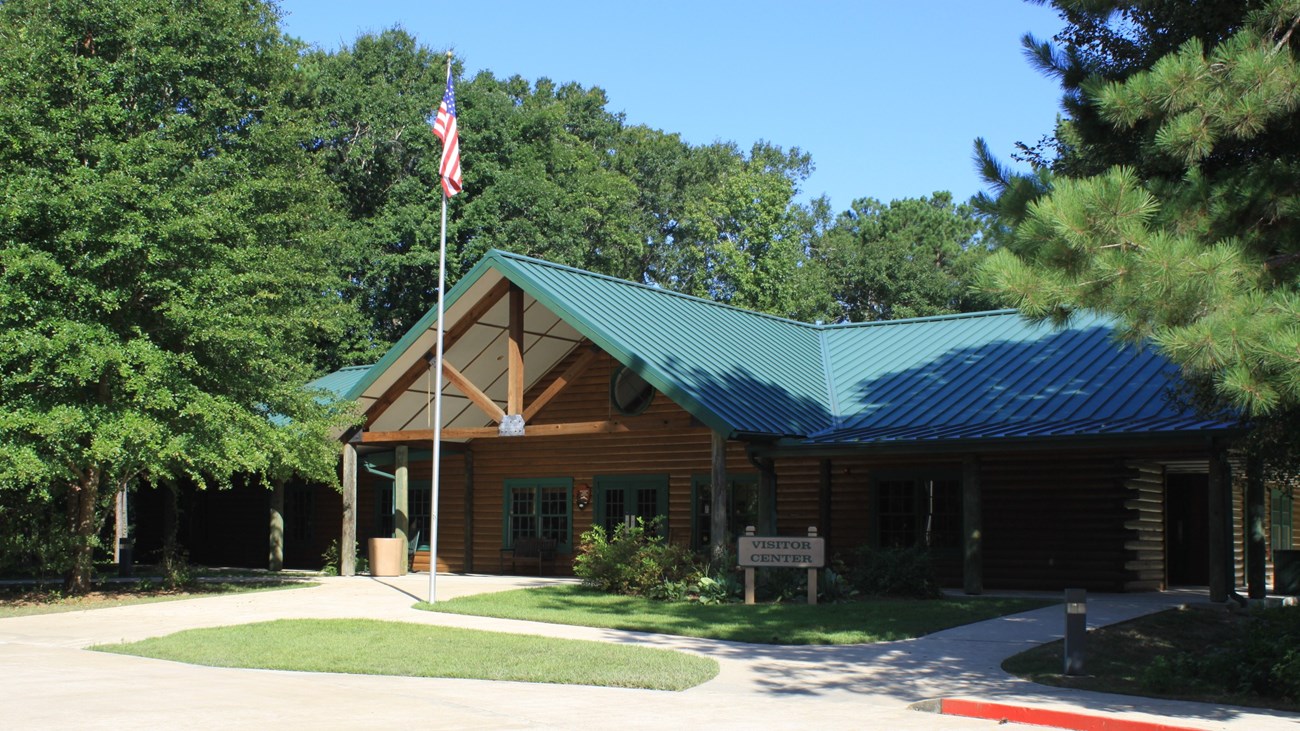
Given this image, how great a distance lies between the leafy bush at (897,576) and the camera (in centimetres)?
1814

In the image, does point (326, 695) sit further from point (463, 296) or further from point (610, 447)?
point (610, 447)

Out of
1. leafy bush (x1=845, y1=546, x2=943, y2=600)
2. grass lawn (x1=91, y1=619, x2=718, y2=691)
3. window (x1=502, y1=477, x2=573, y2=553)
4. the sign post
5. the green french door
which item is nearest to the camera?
grass lawn (x1=91, y1=619, x2=718, y2=691)

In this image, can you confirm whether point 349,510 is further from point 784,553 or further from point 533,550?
point 784,553

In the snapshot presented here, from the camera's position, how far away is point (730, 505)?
75.5ft

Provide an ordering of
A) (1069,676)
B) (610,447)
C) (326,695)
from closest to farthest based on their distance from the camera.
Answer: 1. (326,695)
2. (1069,676)
3. (610,447)

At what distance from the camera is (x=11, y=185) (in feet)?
58.5


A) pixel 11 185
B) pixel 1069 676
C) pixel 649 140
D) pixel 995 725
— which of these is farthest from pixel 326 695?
pixel 649 140

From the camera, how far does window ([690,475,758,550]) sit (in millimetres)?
22797

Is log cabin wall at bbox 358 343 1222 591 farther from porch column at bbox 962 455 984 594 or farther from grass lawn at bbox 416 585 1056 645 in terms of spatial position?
grass lawn at bbox 416 585 1056 645

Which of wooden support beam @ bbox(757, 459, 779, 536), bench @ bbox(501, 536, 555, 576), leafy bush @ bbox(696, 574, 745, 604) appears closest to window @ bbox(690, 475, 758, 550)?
wooden support beam @ bbox(757, 459, 779, 536)

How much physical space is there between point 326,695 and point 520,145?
33.6 metres

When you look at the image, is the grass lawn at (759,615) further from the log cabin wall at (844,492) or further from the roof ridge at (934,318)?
the roof ridge at (934,318)

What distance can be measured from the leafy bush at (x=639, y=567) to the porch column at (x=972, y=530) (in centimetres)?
410

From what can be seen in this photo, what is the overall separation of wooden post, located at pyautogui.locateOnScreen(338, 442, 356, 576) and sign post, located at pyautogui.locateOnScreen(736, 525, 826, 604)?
31.7 ft
